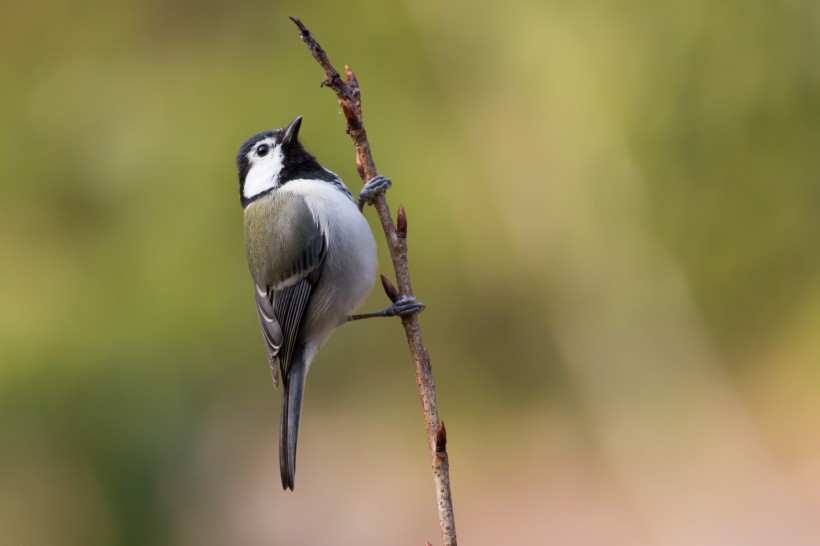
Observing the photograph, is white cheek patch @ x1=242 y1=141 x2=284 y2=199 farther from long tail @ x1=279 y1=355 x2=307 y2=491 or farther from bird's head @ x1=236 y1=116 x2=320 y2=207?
long tail @ x1=279 y1=355 x2=307 y2=491

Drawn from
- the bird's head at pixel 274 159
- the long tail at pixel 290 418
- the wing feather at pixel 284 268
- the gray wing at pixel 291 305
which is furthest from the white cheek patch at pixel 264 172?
the long tail at pixel 290 418

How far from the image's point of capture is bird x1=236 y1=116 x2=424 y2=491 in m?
2.13


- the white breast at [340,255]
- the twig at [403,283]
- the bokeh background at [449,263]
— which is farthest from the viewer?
the bokeh background at [449,263]

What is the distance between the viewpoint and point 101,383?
289 cm

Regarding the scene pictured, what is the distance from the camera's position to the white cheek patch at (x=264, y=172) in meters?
2.37

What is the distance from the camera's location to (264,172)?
7.87 feet

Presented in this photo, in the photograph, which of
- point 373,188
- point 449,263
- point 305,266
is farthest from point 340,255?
point 449,263

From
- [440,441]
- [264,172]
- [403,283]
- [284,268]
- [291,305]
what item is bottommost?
[440,441]

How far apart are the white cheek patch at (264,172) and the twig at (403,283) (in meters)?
0.92

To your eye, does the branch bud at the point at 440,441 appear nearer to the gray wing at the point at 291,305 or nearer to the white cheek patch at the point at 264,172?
the gray wing at the point at 291,305

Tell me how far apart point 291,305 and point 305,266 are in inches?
4.2

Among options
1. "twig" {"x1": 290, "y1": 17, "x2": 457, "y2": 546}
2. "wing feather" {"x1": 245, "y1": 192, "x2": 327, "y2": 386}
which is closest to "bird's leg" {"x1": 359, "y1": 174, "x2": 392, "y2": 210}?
"twig" {"x1": 290, "y1": 17, "x2": 457, "y2": 546}

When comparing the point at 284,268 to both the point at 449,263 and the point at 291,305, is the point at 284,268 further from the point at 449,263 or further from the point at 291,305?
the point at 449,263

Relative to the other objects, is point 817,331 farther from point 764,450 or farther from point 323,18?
point 323,18
